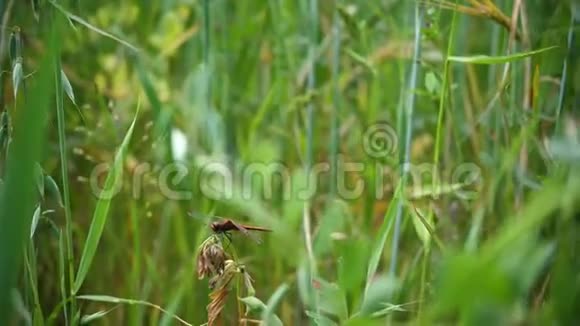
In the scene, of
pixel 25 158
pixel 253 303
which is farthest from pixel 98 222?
pixel 25 158

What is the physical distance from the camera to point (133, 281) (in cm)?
97

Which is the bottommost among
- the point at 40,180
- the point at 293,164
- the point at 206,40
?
the point at 293,164

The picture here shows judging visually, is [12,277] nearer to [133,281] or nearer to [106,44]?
[133,281]

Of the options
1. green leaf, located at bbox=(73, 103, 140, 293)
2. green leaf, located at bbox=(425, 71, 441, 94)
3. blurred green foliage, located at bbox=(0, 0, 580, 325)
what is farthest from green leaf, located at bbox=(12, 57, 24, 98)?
green leaf, located at bbox=(425, 71, 441, 94)

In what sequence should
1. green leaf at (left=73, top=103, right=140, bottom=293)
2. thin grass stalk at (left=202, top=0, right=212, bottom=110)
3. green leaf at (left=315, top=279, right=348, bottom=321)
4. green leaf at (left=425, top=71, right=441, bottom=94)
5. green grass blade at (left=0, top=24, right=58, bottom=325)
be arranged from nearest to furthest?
green grass blade at (left=0, top=24, right=58, bottom=325), green leaf at (left=315, top=279, right=348, bottom=321), green leaf at (left=73, top=103, right=140, bottom=293), green leaf at (left=425, top=71, right=441, bottom=94), thin grass stalk at (left=202, top=0, right=212, bottom=110)

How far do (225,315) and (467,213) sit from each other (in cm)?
43

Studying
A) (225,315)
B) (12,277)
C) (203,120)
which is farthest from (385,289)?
(203,120)

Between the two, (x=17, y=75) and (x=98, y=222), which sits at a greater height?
(x=17, y=75)
